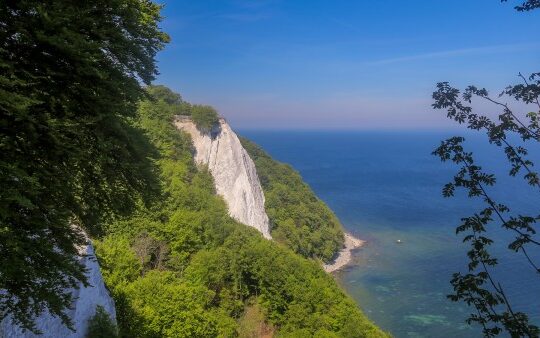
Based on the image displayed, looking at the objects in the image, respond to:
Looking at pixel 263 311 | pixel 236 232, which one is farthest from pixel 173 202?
pixel 263 311

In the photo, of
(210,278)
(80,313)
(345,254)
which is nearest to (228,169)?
(345,254)

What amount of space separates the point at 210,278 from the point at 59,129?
30.1 metres

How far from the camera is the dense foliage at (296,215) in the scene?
235ft

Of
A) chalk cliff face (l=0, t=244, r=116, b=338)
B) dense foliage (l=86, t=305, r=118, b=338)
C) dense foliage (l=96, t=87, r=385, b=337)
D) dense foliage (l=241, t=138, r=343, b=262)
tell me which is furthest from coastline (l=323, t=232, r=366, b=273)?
dense foliage (l=86, t=305, r=118, b=338)

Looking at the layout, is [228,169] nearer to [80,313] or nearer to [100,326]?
[100,326]

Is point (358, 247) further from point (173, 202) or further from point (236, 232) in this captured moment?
point (173, 202)

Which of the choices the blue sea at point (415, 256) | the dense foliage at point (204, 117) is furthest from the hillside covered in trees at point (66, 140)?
the dense foliage at point (204, 117)

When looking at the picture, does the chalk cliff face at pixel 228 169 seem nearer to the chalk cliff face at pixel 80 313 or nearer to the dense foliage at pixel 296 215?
the dense foliage at pixel 296 215

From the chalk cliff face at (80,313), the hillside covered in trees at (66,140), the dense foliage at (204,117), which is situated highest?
the dense foliage at (204,117)

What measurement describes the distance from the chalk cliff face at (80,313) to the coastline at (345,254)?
5444cm

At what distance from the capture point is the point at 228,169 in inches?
2675

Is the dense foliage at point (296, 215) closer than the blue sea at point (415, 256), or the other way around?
the blue sea at point (415, 256)

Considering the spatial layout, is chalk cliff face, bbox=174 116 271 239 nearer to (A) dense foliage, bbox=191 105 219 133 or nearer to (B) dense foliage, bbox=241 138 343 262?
(A) dense foliage, bbox=191 105 219 133

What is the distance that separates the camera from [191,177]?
190 feet
